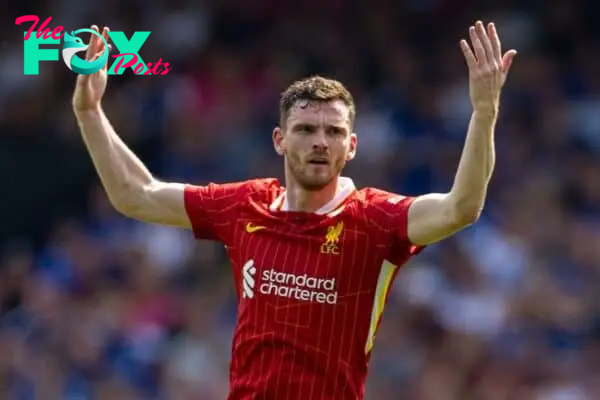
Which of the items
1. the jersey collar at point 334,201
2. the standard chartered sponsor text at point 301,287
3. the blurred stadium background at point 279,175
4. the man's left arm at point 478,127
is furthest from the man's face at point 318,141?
the blurred stadium background at point 279,175

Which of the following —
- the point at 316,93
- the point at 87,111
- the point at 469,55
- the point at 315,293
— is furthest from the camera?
the point at 87,111

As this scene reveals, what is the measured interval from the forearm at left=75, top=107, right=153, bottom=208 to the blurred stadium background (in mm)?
4824

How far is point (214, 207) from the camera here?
25.3 ft

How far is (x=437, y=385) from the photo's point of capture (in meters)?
12.3

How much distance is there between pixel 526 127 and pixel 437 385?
10.2ft

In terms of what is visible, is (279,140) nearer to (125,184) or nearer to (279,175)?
(125,184)

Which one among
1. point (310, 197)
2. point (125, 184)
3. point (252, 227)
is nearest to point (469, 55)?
point (310, 197)

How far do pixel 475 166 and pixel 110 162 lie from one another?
6.15ft

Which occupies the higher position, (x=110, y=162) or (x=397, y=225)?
(x=110, y=162)

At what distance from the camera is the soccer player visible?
725cm

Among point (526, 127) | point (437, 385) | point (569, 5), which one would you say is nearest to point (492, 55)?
point (437, 385)

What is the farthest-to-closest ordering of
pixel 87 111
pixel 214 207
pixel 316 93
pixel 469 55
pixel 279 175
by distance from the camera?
1. pixel 279 175
2. pixel 87 111
3. pixel 214 207
4. pixel 316 93
5. pixel 469 55

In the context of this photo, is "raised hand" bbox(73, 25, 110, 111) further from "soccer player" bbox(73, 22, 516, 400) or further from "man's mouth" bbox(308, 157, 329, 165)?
"man's mouth" bbox(308, 157, 329, 165)

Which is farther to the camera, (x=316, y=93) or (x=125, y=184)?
(x=125, y=184)
